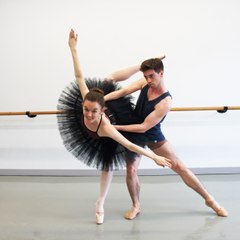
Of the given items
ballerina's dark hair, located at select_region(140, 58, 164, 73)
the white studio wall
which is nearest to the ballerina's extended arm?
ballerina's dark hair, located at select_region(140, 58, 164, 73)

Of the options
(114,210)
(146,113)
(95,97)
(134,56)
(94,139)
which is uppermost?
(134,56)

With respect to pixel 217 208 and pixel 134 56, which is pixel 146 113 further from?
pixel 134 56

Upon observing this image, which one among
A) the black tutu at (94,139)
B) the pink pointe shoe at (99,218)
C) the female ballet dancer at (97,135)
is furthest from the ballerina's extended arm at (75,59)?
the pink pointe shoe at (99,218)

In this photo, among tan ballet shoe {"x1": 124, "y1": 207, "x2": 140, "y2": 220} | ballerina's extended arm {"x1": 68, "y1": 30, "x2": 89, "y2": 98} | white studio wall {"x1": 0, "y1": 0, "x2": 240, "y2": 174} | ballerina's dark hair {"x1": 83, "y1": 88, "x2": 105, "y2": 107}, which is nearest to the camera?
ballerina's dark hair {"x1": 83, "y1": 88, "x2": 105, "y2": 107}

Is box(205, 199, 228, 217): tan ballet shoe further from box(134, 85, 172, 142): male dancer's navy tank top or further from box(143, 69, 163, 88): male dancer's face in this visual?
box(143, 69, 163, 88): male dancer's face

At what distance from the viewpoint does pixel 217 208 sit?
7.24 feet

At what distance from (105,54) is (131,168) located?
1388mm

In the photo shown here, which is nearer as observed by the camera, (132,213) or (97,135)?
(97,135)

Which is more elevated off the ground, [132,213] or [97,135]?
[97,135]

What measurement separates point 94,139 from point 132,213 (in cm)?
65

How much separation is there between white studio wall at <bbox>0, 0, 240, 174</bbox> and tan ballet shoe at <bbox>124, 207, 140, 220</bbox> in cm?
102

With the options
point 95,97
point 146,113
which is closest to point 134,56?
point 146,113

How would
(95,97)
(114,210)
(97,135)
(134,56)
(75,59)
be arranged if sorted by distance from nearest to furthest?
(95,97), (75,59), (97,135), (114,210), (134,56)

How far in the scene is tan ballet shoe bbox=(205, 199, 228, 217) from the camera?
7.15 feet
